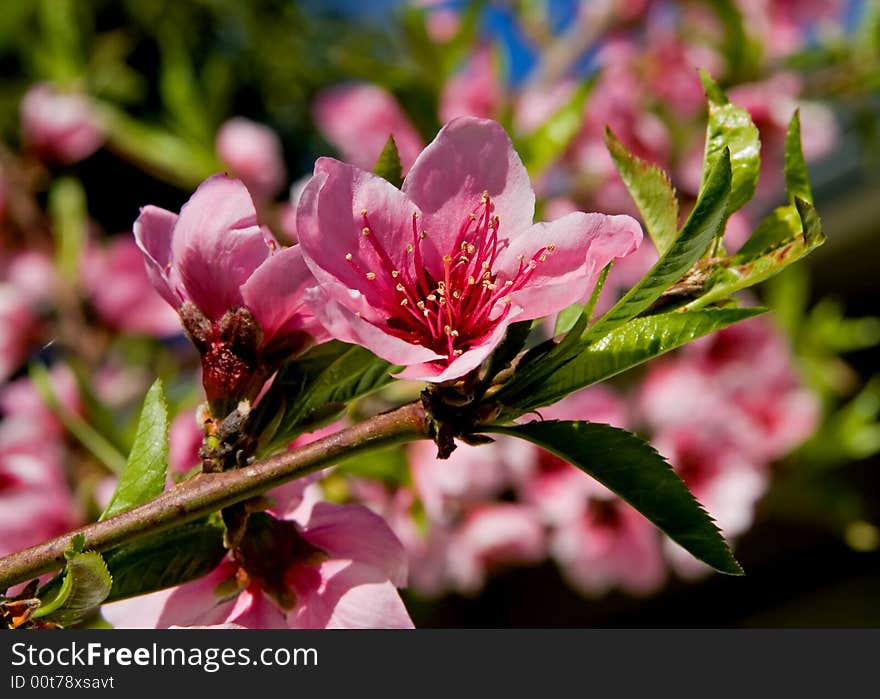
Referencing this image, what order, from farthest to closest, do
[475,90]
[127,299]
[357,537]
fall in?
[475,90], [127,299], [357,537]

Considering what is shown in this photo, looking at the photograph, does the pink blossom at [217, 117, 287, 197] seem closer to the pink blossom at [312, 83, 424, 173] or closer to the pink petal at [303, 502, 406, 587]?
the pink blossom at [312, 83, 424, 173]

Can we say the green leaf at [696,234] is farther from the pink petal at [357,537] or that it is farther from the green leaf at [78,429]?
the green leaf at [78,429]

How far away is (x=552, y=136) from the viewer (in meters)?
1.03

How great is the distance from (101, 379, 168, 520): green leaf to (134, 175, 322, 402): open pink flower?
0.03 meters

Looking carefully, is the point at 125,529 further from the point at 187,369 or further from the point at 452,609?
the point at 452,609

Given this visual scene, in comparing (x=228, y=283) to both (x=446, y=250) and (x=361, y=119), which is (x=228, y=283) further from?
(x=361, y=119)

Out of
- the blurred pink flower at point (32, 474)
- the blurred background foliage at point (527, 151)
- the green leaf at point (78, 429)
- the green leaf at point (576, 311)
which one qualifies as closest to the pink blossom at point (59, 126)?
the blurred background foliage at point (527, 151)

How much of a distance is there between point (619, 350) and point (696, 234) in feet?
0.18

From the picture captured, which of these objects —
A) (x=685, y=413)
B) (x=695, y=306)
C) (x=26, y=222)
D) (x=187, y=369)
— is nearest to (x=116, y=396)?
(x=187, y=369)

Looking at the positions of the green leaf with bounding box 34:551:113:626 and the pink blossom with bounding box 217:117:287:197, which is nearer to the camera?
the green leaf with bounding box 34:551:113:626

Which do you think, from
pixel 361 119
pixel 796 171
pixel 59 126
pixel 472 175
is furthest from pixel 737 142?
pixel 59 126

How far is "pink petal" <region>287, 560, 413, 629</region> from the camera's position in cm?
45

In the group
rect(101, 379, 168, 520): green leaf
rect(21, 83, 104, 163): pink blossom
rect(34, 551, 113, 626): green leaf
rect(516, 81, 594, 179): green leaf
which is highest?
rect(21, 83, 104, 163): pink blossom

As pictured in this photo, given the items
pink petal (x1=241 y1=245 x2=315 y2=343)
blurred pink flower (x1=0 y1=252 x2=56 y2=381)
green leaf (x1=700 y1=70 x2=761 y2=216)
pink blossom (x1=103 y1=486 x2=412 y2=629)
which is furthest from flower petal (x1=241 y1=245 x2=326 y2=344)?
blurred pink flower (x1=0 y1=252 x2=56 y2=381)
